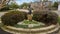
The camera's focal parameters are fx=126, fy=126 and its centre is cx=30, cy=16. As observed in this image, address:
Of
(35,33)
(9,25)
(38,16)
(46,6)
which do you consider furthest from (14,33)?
(46,6)

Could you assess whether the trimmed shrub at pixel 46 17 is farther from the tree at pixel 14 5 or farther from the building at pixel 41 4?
the tree at pixel 14 5

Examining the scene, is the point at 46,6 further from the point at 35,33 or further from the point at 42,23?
the point at 35,33

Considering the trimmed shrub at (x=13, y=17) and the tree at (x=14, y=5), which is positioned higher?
the tree at (x=14, y=5)

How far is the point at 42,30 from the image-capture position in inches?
82.0

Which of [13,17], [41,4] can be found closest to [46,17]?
[41,4]

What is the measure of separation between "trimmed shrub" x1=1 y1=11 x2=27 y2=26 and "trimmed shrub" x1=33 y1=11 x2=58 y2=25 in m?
0.20

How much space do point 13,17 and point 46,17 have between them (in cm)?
57

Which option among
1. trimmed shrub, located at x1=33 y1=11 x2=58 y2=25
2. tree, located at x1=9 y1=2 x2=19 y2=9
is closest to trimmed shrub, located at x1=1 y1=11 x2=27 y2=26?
tree, located at x1=9 y1=2 x2=19 y2=9

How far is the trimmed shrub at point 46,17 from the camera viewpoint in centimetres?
216

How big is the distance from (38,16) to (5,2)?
0.62 m

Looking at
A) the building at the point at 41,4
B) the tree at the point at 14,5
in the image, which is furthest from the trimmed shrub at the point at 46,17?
the tree at the point at 14,5

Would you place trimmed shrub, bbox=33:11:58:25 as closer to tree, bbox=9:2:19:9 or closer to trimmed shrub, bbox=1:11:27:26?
trimmed shrub, bbox=1:11:27:26

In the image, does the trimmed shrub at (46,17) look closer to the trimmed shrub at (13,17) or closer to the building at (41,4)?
the building at (41,4)

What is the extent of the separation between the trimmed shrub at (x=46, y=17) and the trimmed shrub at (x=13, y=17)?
196 millimetres
